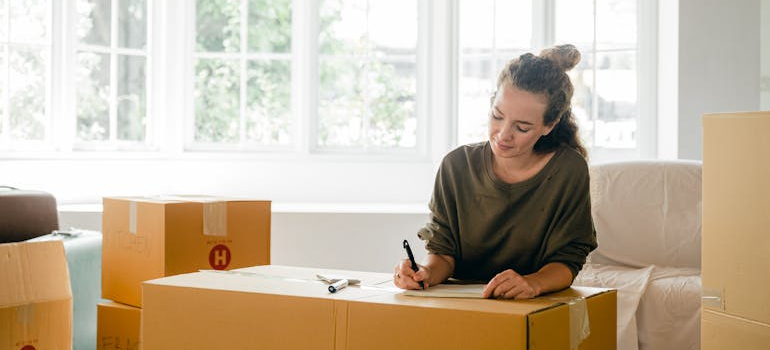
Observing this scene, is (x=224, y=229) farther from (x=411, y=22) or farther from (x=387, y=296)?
A: (x=411, y=22)

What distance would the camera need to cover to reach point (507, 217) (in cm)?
173

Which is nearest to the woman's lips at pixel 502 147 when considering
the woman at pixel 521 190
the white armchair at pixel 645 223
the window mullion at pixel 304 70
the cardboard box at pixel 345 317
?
the woman at pixel 521 190

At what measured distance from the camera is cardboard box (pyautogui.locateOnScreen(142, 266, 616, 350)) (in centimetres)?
126

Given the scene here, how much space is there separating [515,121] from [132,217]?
1.20 m

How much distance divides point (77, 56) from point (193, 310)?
286 cm

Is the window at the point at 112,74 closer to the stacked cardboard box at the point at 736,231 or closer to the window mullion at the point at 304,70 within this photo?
the window mullion at the point at 304,70

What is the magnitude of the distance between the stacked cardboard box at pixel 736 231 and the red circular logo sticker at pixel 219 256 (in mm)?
1285

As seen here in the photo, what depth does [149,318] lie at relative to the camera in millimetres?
1513

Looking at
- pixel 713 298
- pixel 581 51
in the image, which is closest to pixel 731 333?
pixel 713 298

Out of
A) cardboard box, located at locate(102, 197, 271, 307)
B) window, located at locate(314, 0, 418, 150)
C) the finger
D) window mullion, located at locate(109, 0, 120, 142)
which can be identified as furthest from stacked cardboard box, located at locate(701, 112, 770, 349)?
window mullion, located at locate(109, 0, 120, 142)

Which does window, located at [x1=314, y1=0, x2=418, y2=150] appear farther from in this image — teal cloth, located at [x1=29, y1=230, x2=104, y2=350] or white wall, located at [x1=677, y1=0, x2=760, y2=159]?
teal cloth, located at [x1=29, y1=230, x2=104, y2=350]

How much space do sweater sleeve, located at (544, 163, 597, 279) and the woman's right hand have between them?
0.95 ft

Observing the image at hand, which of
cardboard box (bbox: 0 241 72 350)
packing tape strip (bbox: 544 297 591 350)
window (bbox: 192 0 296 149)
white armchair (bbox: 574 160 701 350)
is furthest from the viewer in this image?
window (bbox: 192 0 296 149)

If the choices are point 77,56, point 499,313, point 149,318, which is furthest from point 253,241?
point 77,56
